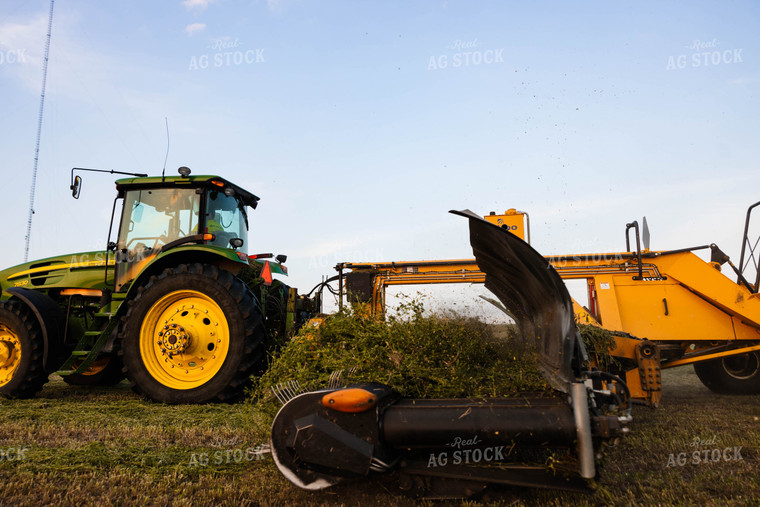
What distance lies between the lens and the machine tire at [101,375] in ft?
21.0

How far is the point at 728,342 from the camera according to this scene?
625 centimetres

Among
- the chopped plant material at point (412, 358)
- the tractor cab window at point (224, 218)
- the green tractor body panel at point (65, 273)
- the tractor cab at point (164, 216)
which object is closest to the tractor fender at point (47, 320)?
the green tractor body panel at point (65, 273)

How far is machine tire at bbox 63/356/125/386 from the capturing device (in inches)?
253

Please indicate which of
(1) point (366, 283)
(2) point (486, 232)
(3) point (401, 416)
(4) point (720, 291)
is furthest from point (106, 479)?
(4) point (720, 291)

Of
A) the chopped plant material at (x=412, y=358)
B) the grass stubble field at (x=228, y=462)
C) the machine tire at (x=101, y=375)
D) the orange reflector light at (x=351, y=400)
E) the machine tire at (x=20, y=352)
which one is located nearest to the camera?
the orange reflector light at (x=351, y=400)

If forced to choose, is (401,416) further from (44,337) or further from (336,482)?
(44,337)

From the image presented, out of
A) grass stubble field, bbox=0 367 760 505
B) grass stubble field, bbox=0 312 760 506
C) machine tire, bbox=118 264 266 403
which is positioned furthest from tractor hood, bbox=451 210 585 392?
machine tire, bbox=118 264 266 403

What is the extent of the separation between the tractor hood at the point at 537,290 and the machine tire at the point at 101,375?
564cm

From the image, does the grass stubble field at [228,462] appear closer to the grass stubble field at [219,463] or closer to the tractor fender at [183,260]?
the grass stubble field at [219,463]

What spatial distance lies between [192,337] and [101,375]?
281 cm

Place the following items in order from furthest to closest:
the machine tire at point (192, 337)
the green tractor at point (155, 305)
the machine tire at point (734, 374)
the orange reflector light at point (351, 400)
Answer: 1. the machine tire at point (734, 374)
2. the green tractor at point (155, 305)
3. the machine tire at point (192, 337)
4. the orange reflector light at point (351, 400)

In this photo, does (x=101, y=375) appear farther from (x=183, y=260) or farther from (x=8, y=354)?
(x=183, y=260)

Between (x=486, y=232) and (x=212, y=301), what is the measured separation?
3.54 meters

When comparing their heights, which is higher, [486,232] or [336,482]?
[486,232]
